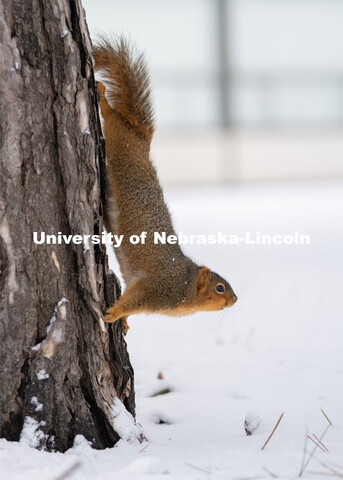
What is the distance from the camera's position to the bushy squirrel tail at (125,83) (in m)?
2.42

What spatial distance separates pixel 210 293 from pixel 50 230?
2.98 ft

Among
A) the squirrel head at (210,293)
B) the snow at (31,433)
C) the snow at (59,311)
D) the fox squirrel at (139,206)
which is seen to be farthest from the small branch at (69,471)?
the squirrel head at (210,293)

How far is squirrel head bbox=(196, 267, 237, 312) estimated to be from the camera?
2.46 metres

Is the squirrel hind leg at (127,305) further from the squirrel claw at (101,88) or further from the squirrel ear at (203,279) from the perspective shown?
the squirrel claw at (101,88)

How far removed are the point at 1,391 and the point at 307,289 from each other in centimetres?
→ 299

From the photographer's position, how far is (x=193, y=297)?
2459 mm

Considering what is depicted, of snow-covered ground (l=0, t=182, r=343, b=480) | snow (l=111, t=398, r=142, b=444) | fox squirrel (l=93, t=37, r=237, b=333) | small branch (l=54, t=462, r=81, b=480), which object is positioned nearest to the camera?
small branch (l=54, t=462, r=81, b=480)

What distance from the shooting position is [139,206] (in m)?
2.30

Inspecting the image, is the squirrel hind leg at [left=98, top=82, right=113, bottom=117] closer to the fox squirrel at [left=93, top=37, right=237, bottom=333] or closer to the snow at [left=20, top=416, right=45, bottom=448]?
the fox squirrel at [left=93, top=37, right=237, bottom=333]

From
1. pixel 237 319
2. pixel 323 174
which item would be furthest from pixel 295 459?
pixel 323 174

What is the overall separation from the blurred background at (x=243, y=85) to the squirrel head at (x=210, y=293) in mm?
8244

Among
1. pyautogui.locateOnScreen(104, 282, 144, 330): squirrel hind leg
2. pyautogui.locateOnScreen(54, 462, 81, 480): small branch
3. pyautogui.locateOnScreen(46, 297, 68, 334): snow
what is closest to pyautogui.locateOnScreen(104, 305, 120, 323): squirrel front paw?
pyautogui.locateOnScreen(104, 282, 144, 330): squirrel hind leg

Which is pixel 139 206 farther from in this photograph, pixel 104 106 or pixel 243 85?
pixel 243 85

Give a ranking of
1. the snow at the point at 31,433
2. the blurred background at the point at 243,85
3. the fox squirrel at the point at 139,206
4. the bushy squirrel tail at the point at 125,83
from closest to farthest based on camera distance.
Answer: the snow at the point at 31,433, the fox squirrel at the point at 139,206, the bushy squirrel tail at the point at 125,83, the blurred background at the point at 243,85
